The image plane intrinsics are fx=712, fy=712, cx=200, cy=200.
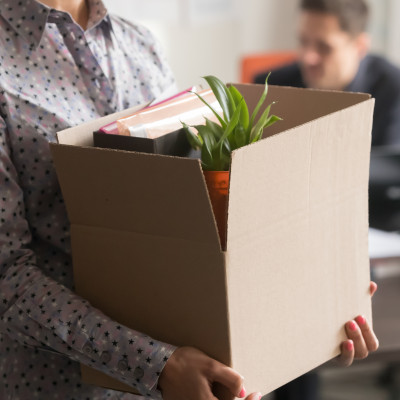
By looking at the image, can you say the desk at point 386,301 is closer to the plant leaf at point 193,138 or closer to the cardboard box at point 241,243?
the cardboard box at point 241,243

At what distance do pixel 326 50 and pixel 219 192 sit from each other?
2208 mm

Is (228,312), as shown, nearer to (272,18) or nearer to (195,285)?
(195,285)

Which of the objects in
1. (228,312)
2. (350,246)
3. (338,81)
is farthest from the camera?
(338,81)

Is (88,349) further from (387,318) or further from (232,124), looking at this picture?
(387,318)

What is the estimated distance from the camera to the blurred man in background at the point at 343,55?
115 inches

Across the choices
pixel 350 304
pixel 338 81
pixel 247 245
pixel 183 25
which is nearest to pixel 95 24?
pixel 247 245

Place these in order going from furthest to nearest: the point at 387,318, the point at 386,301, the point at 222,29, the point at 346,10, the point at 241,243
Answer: the point at 222,29
the point at 346,10
the point at 386,301
the point at 387,318
the point at 241,243

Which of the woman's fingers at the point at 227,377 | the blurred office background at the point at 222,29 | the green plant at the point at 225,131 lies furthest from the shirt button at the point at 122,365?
the blurred office background at the point at 222,29

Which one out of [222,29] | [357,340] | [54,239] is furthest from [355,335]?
[222,29]

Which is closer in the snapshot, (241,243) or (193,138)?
(241,243)

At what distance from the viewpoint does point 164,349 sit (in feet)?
3.04

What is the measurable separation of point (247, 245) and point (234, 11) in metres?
3.17

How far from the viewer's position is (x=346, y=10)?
2.93 metres

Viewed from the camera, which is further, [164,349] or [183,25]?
[183,25]
